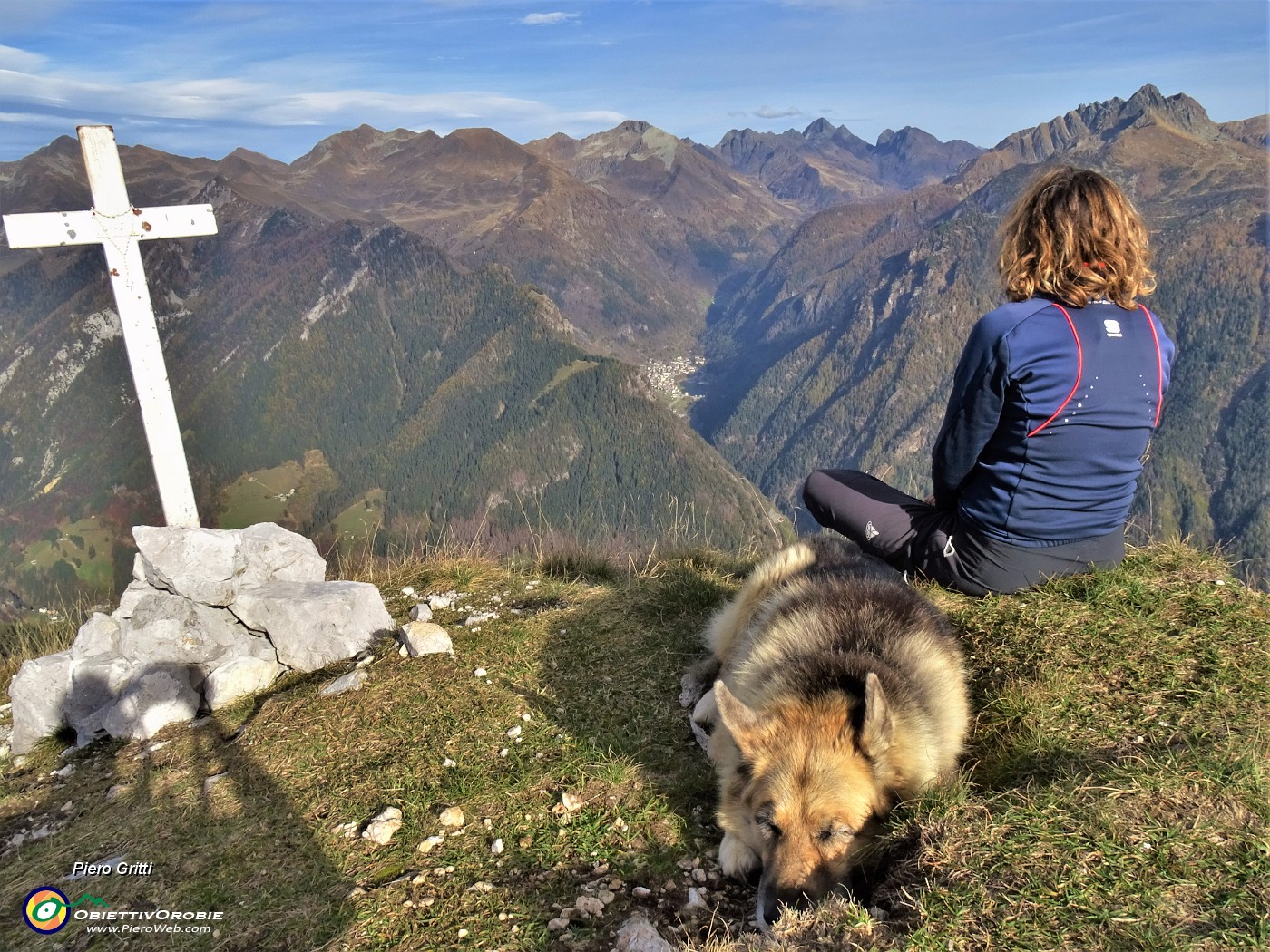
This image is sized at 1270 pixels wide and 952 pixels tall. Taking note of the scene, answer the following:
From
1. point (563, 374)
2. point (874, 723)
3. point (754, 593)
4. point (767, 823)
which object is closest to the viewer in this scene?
point (874, 723)

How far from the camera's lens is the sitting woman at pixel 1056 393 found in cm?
489

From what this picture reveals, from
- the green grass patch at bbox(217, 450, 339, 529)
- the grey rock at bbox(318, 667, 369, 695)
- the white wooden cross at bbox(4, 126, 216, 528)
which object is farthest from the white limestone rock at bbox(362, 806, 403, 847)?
the green grass patch at bbox(217, 450, 339, 529)

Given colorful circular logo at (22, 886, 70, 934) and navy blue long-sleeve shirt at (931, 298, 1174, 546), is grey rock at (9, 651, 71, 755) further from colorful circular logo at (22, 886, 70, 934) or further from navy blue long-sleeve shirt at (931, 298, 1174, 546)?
navy blue long-sleeve shirt at (931, 298, 1174, 546)

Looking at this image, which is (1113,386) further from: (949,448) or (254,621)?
(254,621)

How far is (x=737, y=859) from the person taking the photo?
4129mm

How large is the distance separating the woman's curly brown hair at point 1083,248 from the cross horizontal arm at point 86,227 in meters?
8.14

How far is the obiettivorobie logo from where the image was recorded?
4.14 metres

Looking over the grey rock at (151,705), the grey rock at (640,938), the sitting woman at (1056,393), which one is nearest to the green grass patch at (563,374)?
the grey rock at (151,705)

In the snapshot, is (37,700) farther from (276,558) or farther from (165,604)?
(276,558)

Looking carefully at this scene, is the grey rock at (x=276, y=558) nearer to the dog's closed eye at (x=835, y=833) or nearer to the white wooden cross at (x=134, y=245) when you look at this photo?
the white wooden cross at (x=134, y=245)

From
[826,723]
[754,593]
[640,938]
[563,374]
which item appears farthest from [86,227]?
[563,374]

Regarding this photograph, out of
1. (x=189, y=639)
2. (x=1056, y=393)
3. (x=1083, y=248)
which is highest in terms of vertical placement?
(x=1083, y=248)

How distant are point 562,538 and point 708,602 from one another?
12.3 feet

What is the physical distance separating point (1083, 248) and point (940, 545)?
225cm
